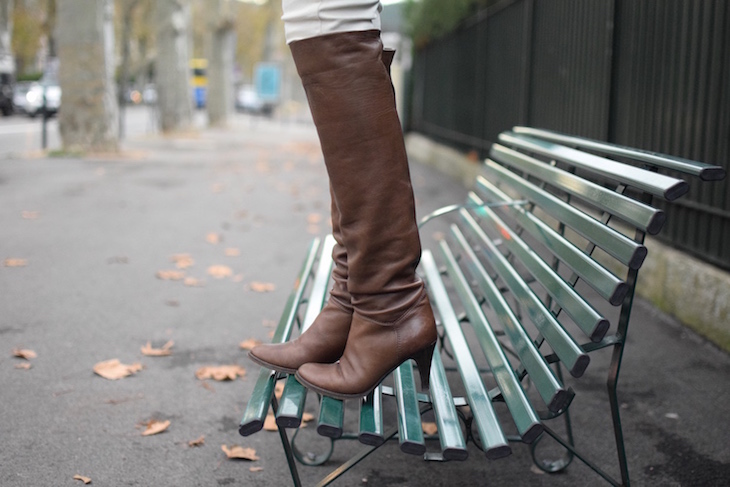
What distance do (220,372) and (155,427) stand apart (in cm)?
66

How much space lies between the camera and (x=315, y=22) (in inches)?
79.7

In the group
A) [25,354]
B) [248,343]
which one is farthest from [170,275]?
[25,354]

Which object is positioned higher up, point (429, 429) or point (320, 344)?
point (320, 344)

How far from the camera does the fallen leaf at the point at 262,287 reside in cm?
520

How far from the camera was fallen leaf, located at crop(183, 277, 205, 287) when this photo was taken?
528 centimetres

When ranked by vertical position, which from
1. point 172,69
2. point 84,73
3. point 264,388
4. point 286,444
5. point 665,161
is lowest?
point 286,444

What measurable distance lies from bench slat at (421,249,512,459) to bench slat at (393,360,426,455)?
0.45 feet

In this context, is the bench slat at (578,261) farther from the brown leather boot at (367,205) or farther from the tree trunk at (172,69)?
the tree trunk at (172,69)

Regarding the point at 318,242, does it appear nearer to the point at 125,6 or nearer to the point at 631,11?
the point at 631,11

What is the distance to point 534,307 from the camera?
2.33 meters

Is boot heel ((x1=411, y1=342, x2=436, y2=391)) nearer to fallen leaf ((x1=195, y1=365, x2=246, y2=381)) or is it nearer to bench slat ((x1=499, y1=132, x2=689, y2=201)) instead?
bench slat ((x1=499, y1=132, x2=689, y2=201))

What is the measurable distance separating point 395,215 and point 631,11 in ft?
12.6

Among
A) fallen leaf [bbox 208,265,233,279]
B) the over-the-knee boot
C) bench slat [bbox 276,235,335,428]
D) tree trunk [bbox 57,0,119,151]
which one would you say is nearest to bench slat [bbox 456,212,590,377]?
the over-the-knee boot

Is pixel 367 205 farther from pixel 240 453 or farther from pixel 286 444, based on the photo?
pixel 240 453
